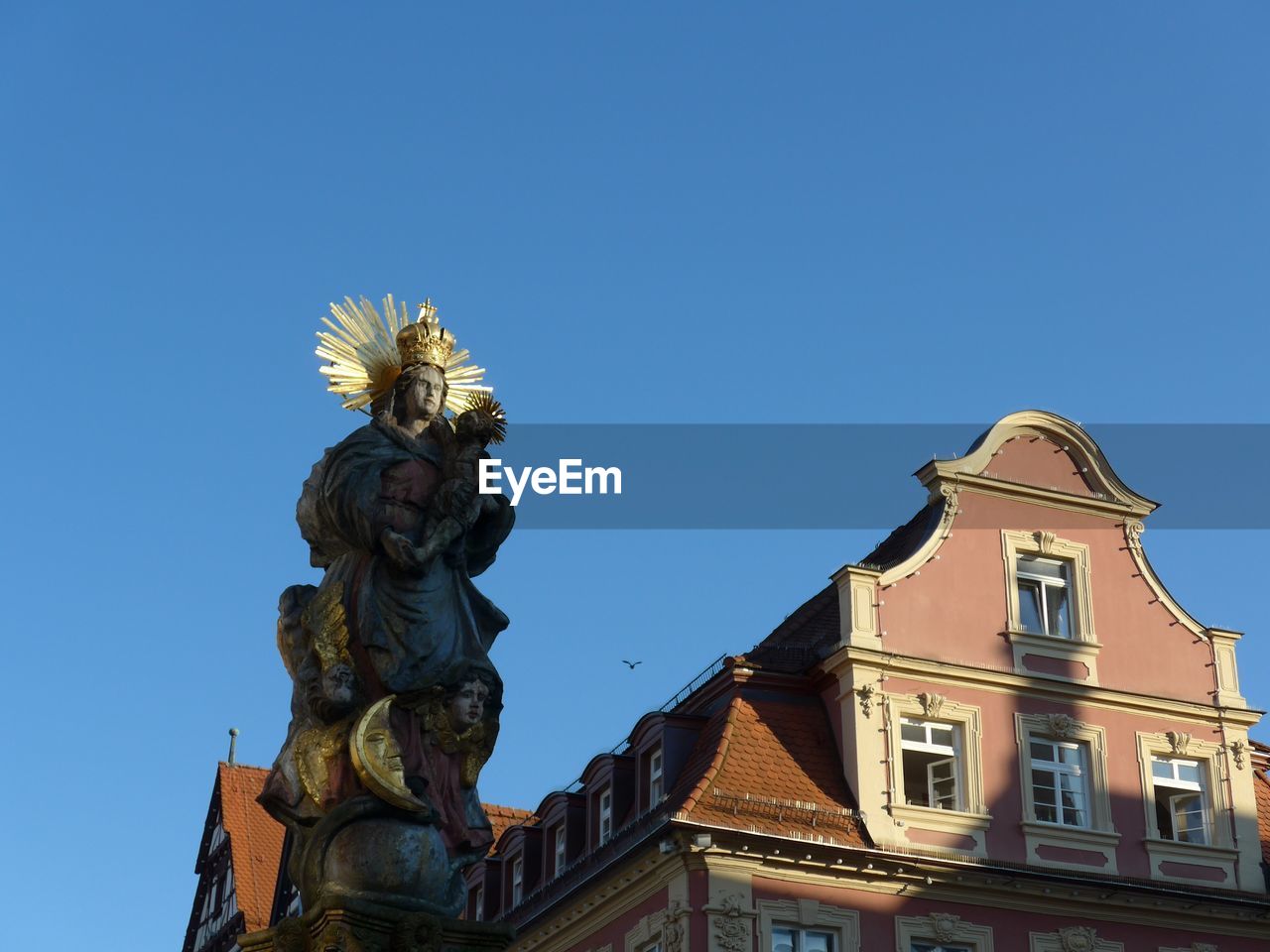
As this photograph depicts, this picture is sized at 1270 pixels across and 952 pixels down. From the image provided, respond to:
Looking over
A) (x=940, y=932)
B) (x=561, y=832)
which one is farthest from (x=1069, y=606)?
(x=561, y=832)

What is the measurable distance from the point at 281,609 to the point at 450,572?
0.70 metres

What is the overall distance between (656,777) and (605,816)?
1704mm

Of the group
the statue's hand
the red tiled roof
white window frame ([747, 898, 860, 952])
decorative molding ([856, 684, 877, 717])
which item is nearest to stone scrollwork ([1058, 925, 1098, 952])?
white window frame ([747, 898, 860, 952])

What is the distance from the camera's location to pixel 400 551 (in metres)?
8.02

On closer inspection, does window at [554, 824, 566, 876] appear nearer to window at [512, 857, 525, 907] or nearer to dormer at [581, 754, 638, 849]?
dormer at [581, 754, 638, 849]

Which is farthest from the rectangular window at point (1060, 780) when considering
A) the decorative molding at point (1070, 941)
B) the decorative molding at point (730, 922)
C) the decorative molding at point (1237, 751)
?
the decorative molding at point (730, 922)

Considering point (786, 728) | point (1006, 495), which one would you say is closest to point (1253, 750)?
point (1006, 495)

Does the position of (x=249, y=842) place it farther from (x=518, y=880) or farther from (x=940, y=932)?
(x=940, y=932)

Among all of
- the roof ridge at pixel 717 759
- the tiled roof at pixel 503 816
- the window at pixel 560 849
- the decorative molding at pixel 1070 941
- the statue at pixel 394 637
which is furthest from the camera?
the tiled roof at pixel 503 816

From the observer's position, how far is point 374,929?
7230 millimetres

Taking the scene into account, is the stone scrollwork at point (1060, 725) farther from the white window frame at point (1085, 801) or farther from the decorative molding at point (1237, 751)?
the decorative molding at point (1237, 751)

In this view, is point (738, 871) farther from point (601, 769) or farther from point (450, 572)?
point (450, 572)

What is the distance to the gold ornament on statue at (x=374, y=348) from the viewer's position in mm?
8672

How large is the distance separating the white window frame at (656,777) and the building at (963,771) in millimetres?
61
